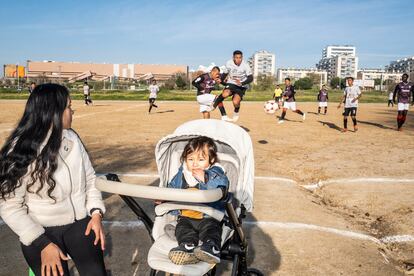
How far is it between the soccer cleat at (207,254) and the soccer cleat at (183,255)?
1.4 inches

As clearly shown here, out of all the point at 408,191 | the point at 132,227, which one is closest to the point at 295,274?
the point at 132,227

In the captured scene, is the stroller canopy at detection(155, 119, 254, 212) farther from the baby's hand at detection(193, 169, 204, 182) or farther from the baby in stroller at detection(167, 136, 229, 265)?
the baby's hand at detection(193, 169, 204, 182)

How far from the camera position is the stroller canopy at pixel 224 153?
11.0 ft

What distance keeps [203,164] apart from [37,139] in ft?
4.59

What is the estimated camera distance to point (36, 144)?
2.39m

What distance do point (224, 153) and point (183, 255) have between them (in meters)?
1.44

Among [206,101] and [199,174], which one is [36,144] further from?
[206,101]

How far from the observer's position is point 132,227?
4738 mm

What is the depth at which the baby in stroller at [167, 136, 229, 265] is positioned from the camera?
2521 mm

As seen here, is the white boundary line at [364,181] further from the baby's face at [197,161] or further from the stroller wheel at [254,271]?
the baby's face at [197,161]

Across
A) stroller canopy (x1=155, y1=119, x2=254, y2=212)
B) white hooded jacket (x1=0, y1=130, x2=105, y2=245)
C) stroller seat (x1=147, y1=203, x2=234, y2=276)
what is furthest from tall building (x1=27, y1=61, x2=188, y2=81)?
white hooded jacket (x1=0, y1=130, x2=105, y2=245)

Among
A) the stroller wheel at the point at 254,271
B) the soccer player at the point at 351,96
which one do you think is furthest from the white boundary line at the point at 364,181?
the soccer player at the point at 351,96

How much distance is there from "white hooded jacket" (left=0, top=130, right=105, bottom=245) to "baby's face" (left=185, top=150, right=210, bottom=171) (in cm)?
85

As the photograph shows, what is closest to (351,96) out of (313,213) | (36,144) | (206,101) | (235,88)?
(206,101)
